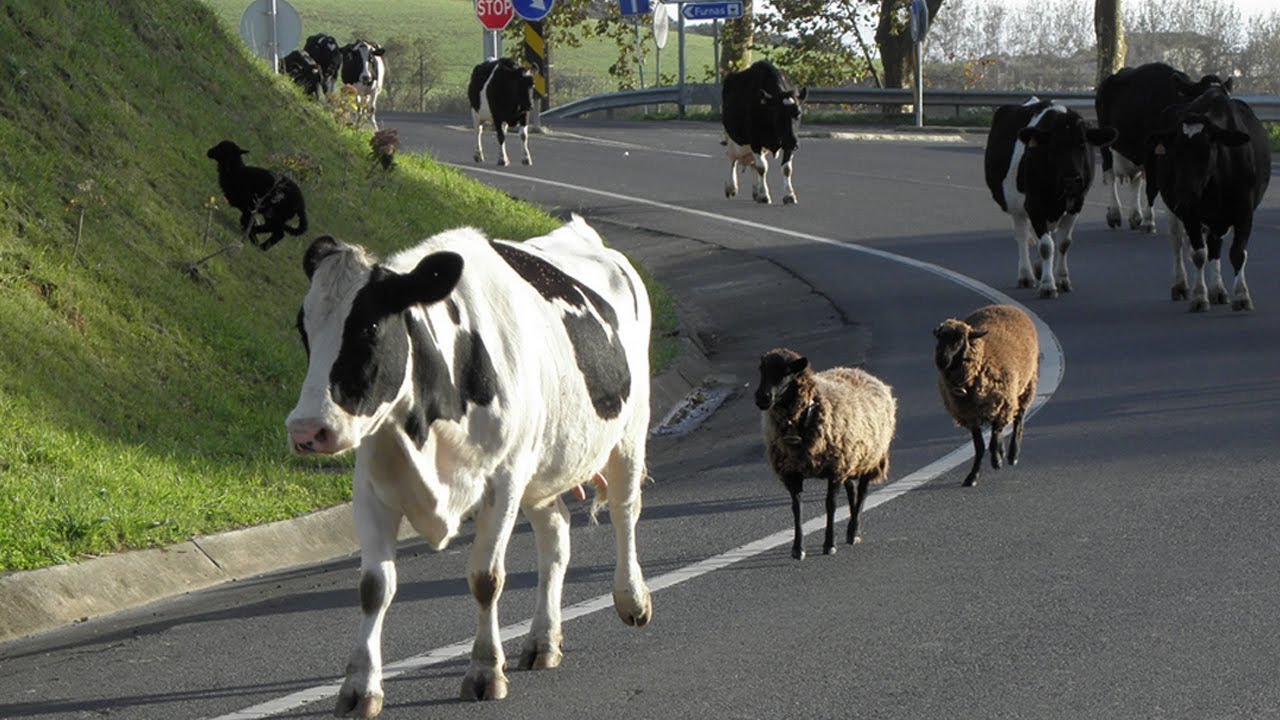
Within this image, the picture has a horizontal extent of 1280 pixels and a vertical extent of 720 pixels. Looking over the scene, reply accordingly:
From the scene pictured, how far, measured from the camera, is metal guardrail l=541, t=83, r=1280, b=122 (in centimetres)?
3772

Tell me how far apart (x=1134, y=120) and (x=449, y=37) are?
8245 centimetres

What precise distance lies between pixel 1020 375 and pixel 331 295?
632cm

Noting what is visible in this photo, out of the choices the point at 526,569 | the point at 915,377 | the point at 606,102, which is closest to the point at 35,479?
the point at 526,569

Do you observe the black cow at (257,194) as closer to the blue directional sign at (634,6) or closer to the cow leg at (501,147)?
the cow leg at (501,147)

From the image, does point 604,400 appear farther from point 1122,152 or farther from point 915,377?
point 1122,152

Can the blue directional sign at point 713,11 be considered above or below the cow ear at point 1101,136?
above

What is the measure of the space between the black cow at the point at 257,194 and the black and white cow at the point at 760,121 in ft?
44.6

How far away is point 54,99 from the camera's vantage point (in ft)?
52.0

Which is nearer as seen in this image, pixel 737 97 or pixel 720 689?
pixel 720 689

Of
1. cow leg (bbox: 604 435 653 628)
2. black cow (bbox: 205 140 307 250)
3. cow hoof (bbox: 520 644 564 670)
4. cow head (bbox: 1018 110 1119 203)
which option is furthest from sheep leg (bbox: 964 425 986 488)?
cow head (bbox: 1018 110 1119 203)

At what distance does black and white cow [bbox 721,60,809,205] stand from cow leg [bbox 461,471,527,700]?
21703 millimetres

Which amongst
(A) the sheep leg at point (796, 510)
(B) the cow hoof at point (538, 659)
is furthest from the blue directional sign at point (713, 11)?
(B) the cow hoof at point (538, 659)

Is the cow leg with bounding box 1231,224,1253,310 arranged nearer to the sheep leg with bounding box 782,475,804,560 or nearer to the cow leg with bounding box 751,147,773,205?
the sheep leg with bounding box 782,475,804,560

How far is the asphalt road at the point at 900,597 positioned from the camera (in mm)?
7195
